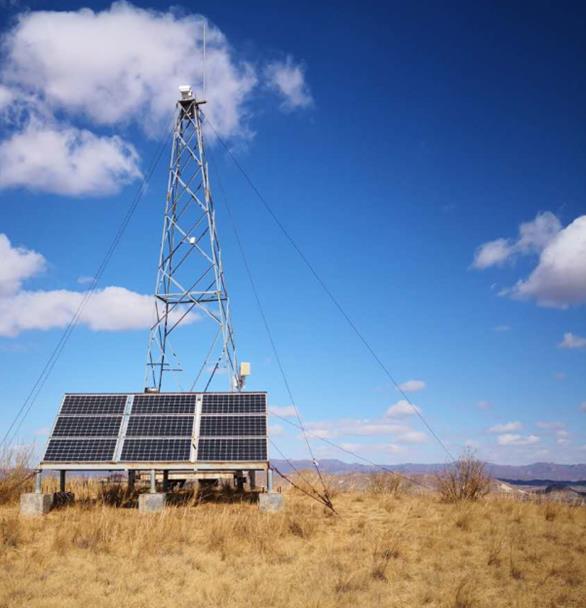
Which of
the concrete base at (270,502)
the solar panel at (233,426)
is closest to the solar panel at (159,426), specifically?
the solar panel at (233,426)

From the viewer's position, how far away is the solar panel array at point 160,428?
14.5 metres

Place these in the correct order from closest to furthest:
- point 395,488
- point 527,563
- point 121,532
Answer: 1. point 527,563
2. point 121,532
3. point 395,488

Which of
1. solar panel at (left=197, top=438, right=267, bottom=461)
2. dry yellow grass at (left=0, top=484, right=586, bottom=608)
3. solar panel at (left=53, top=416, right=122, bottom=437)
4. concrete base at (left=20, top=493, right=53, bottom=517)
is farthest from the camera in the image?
solar panel at (left=53, top=416, right=122, bottom=437)

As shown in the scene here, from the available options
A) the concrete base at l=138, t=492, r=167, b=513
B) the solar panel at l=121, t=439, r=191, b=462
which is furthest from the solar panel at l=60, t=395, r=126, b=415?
the concrete base at l=138, t=492, r=167, b=513

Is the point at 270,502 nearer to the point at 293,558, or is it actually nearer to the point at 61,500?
the point at 293,558

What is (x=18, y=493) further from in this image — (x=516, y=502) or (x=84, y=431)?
Answer: (x=516, y=502)

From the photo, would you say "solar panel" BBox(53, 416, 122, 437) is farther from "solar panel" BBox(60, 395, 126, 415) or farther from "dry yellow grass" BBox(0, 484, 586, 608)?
"dry yellow grass" BBox(0, 484, 586, 608)

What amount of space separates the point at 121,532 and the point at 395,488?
10435 millimetres

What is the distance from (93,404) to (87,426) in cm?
92

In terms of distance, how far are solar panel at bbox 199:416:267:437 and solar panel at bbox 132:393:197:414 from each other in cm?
75

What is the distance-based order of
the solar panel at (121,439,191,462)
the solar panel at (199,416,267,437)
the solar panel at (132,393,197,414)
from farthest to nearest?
the solar panel at (132,393,197,414)
the solar panel at (199,416,267,437)
the solar panel at (121,439,191,462)

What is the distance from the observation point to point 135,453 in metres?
14.6

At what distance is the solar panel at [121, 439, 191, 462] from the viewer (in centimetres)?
1444

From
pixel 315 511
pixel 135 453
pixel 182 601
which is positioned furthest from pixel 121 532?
pixel 315 511
